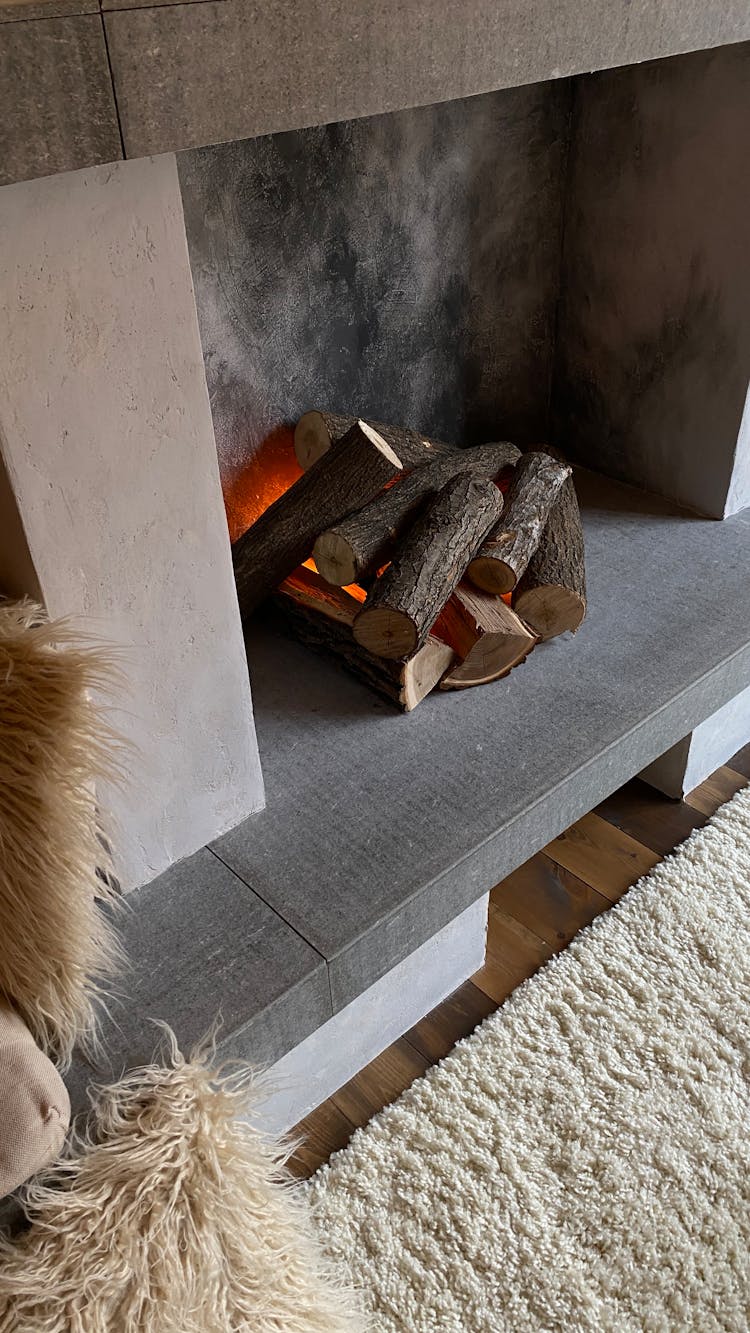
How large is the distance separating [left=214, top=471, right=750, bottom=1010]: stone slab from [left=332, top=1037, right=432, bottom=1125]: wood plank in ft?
0.81

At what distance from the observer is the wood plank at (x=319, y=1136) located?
4.40 feet

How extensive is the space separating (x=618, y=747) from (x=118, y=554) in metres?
0.81

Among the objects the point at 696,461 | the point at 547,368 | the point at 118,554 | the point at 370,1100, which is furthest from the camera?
the point at 547,368

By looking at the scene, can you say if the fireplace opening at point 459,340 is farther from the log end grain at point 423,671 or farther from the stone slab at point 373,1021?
the stone slab at point 373,1021

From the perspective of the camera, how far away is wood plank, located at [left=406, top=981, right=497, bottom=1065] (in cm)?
147

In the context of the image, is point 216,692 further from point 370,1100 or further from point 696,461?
point 696,461

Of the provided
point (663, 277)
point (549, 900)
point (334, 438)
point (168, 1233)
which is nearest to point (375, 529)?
point (334, 438)

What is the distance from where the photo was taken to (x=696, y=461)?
6.39 ft

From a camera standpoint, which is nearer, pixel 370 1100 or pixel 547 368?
pixel 370 1100

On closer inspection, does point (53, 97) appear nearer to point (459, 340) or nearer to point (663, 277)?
point (459, 340)

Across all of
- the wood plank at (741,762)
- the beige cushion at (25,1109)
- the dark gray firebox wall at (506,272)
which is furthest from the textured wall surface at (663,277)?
the beige cushion at (25,1109)

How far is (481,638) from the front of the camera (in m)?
1.57

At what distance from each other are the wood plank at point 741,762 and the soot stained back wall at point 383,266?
828 millimetres

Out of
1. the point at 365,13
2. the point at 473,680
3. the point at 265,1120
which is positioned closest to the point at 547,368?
the point at 473,680
